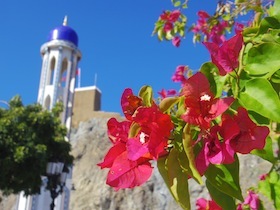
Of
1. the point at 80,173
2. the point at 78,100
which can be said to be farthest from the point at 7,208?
the point at 78,100

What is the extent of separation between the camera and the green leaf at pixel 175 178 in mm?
558

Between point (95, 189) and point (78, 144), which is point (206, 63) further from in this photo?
point (78, 144)

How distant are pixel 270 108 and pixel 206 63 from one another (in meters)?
0.17

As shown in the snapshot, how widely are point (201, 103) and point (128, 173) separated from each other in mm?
140

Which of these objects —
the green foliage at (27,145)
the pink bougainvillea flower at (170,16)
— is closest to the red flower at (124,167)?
the pink bougainvillea flower at (170,16)

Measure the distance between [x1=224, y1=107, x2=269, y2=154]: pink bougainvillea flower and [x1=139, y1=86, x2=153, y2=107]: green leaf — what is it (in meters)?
0.13

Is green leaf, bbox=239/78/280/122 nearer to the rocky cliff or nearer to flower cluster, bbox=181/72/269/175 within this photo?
flower cluster, bbox=181/72/269/175

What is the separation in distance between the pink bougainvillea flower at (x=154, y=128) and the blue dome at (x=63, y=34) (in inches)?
664

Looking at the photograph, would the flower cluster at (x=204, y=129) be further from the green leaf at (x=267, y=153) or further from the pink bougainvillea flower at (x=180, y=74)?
the pink bougainvillea flower at (x=180, y=74)

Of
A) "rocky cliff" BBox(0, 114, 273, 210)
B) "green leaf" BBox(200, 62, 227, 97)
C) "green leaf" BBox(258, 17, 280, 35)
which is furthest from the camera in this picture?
"rocky cliff" BBox(0, 114, 273, 210)

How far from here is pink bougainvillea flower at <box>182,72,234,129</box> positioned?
1.86 ft

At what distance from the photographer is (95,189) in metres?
15.9

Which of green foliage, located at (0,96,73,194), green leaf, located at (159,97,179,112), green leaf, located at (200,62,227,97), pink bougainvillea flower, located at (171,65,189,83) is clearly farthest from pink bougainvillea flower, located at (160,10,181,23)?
green foliage, located at (0,96,73,194)

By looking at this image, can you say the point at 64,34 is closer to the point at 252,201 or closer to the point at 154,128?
the point at 252,201
